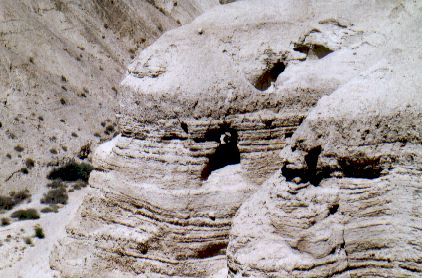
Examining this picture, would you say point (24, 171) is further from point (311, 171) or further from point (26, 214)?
point (311, 171)

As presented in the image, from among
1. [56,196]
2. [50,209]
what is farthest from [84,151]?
[50,209]

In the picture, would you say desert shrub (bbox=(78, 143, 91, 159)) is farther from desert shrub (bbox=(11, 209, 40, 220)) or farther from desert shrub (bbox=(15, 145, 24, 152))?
desert shrub (bbox=(11, 209, 40, 220))

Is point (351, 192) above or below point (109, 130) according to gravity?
below

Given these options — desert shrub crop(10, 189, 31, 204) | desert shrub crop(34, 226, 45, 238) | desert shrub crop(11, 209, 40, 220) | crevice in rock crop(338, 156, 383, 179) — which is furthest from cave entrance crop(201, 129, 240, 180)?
desert shrub crop(10, 189, 31, 204)

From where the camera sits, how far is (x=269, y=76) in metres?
9.80

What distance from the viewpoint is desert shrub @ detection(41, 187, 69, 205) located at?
21672 mm

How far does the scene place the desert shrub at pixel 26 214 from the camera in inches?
757

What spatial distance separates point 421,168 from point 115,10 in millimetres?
38688

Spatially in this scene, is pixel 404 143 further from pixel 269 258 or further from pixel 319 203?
pixel 269 258

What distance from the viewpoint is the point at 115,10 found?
1684 inches

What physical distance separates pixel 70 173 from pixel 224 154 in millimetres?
16699

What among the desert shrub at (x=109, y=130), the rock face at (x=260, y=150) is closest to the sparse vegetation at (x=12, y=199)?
the desert shrub at (x=109, y=130)

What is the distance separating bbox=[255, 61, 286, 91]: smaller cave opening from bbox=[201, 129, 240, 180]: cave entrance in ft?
3.32

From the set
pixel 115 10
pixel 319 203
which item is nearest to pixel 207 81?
pixel 319 203
